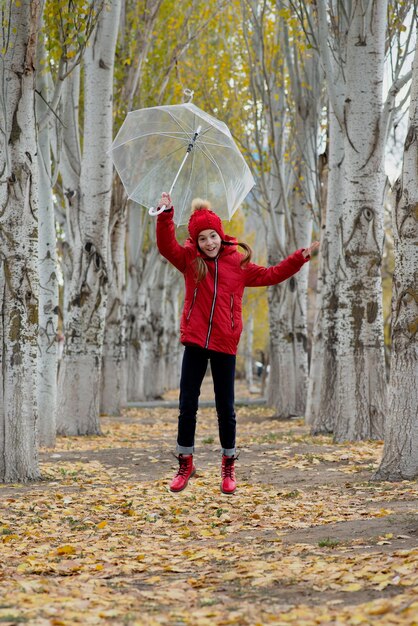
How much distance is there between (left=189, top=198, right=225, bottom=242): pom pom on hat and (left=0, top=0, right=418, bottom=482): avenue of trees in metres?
1.70

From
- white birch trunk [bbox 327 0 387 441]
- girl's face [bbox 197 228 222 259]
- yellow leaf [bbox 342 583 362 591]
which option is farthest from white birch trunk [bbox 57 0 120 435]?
yellow leaf [bbox 342 583 362 591]

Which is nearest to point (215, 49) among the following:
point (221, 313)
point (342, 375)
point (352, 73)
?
point (352, 73)

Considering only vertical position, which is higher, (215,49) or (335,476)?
(215,49)

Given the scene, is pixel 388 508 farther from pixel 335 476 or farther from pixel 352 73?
pixel 352 73

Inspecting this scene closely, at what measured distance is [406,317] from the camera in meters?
7.25

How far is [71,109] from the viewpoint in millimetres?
13695

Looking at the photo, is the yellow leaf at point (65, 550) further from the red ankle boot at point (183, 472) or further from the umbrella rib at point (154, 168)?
the umbrella rib at point (154, 168)

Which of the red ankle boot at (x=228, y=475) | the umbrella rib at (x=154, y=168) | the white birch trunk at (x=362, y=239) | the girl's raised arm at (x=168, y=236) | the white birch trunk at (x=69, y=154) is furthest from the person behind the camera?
the white birch trunk at (x=69, y=154)

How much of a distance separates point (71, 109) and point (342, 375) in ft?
20.0

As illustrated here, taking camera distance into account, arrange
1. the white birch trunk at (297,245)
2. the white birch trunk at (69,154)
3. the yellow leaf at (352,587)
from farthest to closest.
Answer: the white birch trunk at (297,245) → the white birch trunk at (69,154) → the yellow leaf at (352,587)

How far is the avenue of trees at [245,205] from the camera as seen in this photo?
26.6 feet

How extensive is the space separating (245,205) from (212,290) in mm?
17634

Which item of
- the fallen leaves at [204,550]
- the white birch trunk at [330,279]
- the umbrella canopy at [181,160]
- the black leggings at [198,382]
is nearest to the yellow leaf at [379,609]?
the fallen leaves at [204,550]

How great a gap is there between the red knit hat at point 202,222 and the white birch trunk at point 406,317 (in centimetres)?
165
